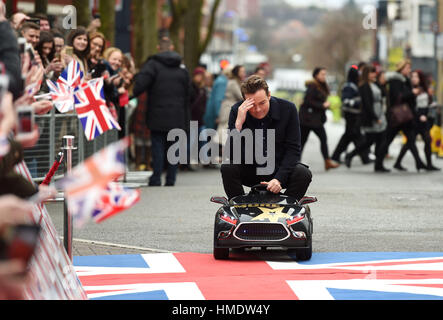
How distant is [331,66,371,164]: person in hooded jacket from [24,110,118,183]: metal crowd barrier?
7.84 metres

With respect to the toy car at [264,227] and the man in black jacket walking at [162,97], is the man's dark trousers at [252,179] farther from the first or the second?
the man in black jacket walking at [162,97]

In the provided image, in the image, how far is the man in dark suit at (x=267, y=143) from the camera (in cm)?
962

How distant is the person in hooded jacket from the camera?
72.2 feet

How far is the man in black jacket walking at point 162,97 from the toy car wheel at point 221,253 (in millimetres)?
7074

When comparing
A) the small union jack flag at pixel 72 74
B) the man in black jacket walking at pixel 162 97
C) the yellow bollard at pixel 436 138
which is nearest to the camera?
the small union jack flag at pixel 72 74

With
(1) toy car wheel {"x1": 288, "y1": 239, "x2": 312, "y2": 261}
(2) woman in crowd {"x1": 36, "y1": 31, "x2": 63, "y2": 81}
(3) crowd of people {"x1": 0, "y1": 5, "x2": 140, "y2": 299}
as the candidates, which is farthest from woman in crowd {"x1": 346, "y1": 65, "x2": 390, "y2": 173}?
(3) crowd of people {"x1": 0, "y1": 5, "x2": 140, "y2": 299}

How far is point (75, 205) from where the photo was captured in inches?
158

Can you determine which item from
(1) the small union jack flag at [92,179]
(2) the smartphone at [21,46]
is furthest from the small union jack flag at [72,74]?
(1) the small union jack flag at [92,179]

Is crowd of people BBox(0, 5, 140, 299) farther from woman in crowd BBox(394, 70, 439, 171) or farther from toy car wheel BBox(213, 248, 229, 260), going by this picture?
woman in crowd BBox(394, 70, 439, 171)

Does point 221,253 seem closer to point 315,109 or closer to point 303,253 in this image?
point 303,253

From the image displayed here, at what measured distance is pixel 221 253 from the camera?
9164 mm

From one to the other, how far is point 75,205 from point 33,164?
390 inches

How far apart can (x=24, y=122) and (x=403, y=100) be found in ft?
53.7

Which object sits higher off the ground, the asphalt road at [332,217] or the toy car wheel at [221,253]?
the toy car wheel at [221,253]
